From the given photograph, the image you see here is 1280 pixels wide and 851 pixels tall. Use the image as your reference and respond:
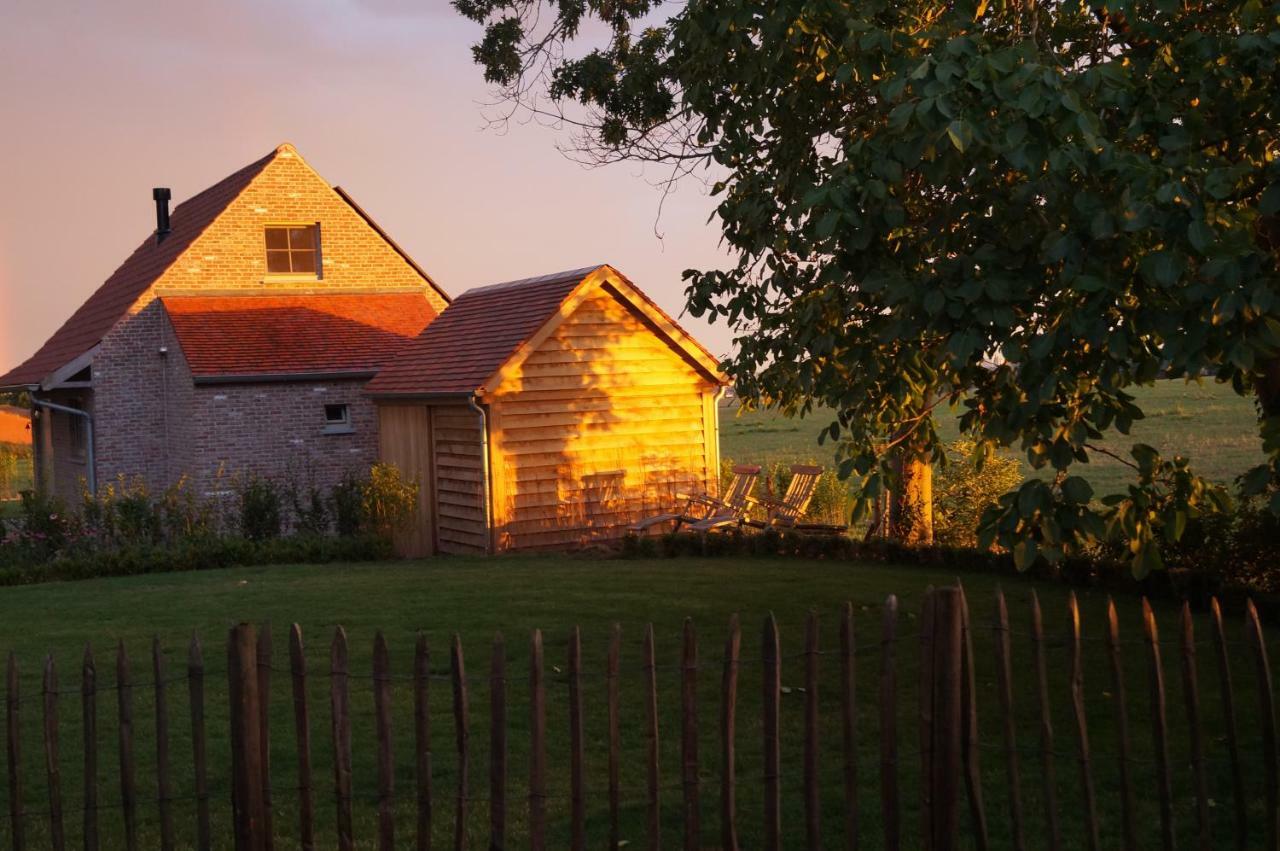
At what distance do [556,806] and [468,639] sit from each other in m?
5.20

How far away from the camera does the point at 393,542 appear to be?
2269cm

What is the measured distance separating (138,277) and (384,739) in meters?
28.5

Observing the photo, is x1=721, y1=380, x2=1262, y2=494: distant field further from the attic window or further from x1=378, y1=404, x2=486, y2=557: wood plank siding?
the attic window

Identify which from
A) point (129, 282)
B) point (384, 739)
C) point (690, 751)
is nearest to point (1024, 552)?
point (690, 751)

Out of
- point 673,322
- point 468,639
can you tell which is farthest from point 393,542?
point 468,639

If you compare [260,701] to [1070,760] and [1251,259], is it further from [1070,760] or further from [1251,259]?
[1070,760]

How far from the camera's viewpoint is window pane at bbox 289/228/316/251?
3081cm

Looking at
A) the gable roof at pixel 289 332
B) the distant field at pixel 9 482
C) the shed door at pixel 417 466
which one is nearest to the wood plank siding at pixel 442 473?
the shed door at pixel 417 466

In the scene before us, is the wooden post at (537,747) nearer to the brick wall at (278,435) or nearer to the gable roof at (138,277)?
the brick wall at (278,435)

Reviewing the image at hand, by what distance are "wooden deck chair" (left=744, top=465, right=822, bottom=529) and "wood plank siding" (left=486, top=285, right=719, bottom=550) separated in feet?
6.50

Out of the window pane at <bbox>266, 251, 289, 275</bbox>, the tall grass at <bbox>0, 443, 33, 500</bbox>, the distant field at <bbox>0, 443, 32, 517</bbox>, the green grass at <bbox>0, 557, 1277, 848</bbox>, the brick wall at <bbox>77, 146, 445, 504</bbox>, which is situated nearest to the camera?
the green grass at <bbox>0, 557, 1277, 848</bbox>

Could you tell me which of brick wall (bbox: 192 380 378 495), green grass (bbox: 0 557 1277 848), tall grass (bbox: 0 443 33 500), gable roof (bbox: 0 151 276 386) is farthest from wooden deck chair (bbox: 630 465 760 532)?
tall grass (bbox: 0 443 33 500)

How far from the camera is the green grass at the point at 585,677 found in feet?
25.3

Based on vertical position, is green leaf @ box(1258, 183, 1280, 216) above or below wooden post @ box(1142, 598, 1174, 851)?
above
